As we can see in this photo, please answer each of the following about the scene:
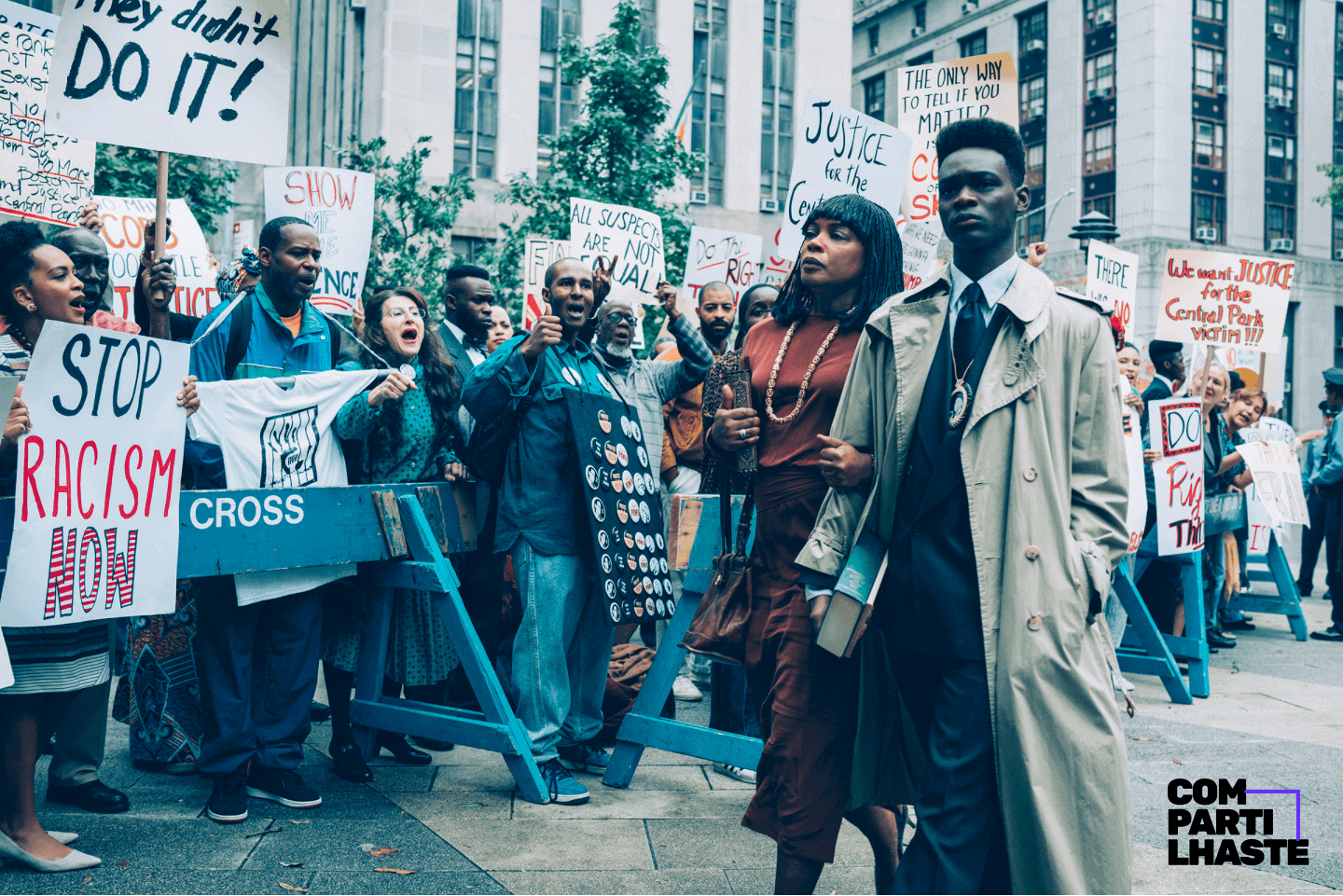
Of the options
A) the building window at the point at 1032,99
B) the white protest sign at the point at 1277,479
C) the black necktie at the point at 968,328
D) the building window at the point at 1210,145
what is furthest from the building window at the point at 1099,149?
the black necktie at the point at 968,328

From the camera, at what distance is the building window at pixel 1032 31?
43938 millimetres

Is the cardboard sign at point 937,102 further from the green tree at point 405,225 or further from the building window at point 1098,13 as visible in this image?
the building window at point 1098,13

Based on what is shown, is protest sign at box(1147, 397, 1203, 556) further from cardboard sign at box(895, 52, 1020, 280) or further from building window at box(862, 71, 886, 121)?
building window at box(862, 71, 886, 121)

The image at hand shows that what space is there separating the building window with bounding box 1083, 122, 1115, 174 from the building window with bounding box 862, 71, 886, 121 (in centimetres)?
1354

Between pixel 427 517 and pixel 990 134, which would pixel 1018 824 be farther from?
A: pixel 427 517

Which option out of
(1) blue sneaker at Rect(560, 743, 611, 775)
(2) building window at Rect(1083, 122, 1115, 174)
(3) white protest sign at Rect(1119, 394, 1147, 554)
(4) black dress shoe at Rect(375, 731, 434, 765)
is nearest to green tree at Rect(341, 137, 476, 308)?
(3) white protest sign at Rect(1119, 394, 1147, 554)

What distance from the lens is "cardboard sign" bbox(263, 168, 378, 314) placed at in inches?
315

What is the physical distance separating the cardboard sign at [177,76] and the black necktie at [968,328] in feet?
9.51

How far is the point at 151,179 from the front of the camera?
17297mm

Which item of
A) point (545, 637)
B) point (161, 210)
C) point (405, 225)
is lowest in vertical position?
point (545, 637)

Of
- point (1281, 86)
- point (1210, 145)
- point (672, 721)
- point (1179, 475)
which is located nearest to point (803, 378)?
point (672, 721)

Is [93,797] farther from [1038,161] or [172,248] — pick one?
[1038,161]

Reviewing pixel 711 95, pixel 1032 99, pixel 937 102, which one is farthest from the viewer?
pixel 1032 99

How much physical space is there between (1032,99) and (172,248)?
41.9m
